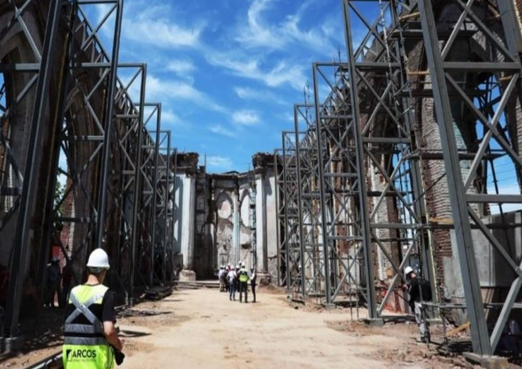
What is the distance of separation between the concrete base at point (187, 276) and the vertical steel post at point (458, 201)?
A: 26.3m

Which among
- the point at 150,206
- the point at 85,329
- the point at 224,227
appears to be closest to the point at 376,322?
the point at 85,329

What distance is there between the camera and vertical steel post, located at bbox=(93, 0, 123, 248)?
964 centimetres

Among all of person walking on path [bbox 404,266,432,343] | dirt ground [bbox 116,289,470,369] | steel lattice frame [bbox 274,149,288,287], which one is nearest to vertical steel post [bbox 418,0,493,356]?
dirt ground [bbox 116,289,470,369]

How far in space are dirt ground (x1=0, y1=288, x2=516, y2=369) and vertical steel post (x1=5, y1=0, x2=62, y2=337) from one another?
95cm

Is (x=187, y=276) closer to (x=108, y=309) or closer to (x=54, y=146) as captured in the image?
(x=54, y=146)

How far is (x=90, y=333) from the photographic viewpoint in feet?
9.14

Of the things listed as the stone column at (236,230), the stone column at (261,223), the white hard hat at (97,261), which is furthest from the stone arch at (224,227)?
A: the white hard hat at (97,261)

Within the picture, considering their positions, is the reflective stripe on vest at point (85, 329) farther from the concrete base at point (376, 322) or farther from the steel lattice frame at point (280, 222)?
the steel lattice frame at point (280, 222)

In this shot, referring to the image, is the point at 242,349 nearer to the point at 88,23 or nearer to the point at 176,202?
the point at 88,23

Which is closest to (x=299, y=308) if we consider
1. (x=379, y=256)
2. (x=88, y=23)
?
(x=379, y=256)

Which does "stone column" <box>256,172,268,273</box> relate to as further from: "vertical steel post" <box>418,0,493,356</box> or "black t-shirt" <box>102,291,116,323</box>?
"black t-shirt" <box>102,291,116,323</box>

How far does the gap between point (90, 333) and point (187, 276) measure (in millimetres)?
28188

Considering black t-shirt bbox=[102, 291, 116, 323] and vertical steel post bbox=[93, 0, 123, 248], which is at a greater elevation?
vertical steel post bbox=[93, 0, 123, 248]

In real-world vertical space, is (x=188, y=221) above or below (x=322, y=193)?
above
